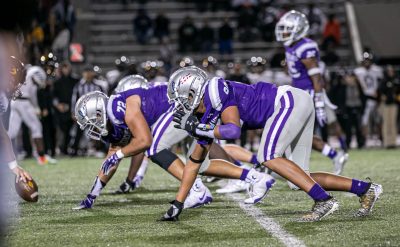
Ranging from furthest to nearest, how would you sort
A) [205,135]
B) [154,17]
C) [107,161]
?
[154,17], [107,161], [205,135]

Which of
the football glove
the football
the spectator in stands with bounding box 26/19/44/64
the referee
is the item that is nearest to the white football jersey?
the referee

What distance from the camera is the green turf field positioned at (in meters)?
5.30

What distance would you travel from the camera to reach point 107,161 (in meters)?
6.53

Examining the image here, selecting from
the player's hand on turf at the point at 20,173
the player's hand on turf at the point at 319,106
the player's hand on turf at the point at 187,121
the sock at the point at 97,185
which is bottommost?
the sock at the point at 97,185

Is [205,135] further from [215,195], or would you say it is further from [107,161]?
[215,195]

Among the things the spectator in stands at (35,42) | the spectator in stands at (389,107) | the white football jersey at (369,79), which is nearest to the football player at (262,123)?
the spectator in stands at (389,107)

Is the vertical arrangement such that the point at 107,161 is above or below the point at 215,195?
above

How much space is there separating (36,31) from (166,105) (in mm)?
10606

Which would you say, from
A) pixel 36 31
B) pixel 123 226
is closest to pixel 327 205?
pixel 123 226

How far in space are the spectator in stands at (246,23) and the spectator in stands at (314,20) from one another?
114 centimetres

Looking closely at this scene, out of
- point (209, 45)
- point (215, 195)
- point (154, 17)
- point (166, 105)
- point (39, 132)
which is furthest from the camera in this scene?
point (154, 17)

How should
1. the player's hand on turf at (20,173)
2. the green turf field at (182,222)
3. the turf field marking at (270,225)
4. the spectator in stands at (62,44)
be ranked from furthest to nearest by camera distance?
the spectator in stands at (62,44)
the player's hand on turf at (20,173)
the green turf field at (182,222)
the turf field marking at (270,225)

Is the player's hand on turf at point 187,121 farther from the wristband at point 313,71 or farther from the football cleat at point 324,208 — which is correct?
the wristband at point 313,71

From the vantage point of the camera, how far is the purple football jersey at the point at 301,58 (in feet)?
29.8
